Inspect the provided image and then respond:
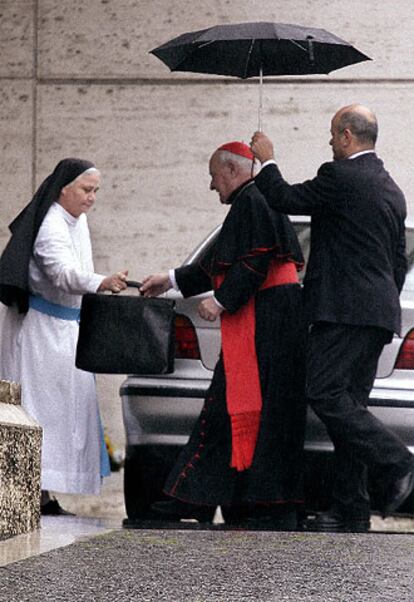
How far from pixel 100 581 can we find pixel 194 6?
8.91m

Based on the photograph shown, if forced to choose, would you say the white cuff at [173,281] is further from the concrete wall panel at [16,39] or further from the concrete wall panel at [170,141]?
the concrete wall panel at [16,39]

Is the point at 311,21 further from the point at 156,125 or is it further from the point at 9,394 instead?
the point at 9,394

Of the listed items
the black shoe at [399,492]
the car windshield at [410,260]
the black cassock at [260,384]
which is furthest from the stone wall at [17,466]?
the car windshield at [410,260]

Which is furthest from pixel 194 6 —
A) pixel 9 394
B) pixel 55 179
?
pixel 9 394

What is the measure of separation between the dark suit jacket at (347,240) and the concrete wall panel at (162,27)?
5.38m

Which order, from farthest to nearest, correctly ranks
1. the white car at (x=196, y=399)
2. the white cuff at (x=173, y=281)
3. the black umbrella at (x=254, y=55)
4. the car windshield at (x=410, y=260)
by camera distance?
the black umbrella at (x=254, y=55)
the white cuff at (x=173, y=281)
the car windshield at (x=410, y=260)
the white car at (x=196, y=399)

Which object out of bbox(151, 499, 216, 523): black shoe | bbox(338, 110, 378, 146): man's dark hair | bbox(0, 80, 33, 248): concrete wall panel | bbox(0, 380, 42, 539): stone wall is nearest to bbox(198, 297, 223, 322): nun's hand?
bbox(151, 499, 216, 523): black shoe

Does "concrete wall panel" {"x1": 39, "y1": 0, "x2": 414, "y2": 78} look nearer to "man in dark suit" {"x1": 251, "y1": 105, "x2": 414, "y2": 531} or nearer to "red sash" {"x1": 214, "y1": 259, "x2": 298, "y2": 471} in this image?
"red sash" {"x1": 214, "y1": 259, "x2": 298, "y2": 471}

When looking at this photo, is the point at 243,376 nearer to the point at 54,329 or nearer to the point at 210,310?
the point at 210,310

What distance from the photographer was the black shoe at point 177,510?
339 inches

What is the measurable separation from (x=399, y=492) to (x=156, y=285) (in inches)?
71.1

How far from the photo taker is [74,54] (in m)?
13.6

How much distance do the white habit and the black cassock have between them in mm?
896

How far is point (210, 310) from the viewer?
843 centimetres
